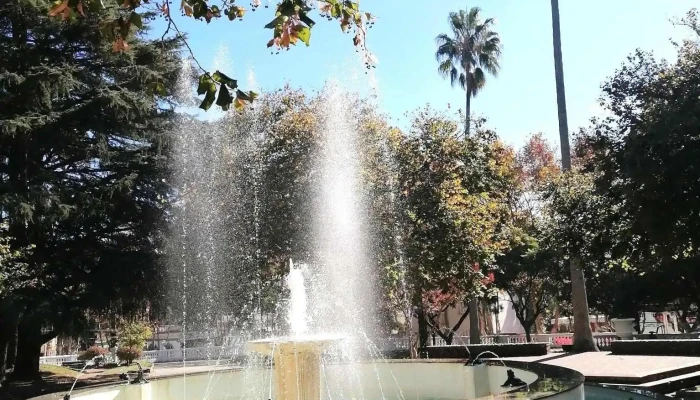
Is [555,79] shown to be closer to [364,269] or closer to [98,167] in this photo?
[364,269]

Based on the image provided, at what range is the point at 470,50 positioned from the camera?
3041 cm

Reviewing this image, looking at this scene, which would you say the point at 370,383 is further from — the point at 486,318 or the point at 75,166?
the point at 486,318

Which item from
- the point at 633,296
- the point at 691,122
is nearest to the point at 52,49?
the point at 691,122

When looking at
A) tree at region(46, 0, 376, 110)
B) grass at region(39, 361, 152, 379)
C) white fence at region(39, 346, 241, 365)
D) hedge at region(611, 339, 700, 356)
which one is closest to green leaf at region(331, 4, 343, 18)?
tree at region(46, 0, 376, 110)

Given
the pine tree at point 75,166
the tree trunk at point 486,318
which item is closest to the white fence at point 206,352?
the tree trunk at point 486,318

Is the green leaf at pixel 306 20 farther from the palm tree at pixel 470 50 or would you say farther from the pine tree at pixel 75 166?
the palm tree at pixel 470 50

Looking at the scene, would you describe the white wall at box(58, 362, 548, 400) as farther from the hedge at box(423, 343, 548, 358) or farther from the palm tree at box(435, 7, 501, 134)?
the palm tree at box(435, 7, 501, 134)

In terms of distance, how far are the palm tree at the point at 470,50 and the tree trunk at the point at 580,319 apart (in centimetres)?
1275

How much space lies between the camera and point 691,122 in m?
11.5

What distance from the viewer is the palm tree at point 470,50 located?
99.5 ft

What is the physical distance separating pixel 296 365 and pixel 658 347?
13280mm

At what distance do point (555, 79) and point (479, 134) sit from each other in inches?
170

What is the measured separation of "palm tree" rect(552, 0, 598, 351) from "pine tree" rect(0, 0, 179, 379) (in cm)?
1387

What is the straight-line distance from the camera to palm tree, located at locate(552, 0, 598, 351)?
63.6 ft
